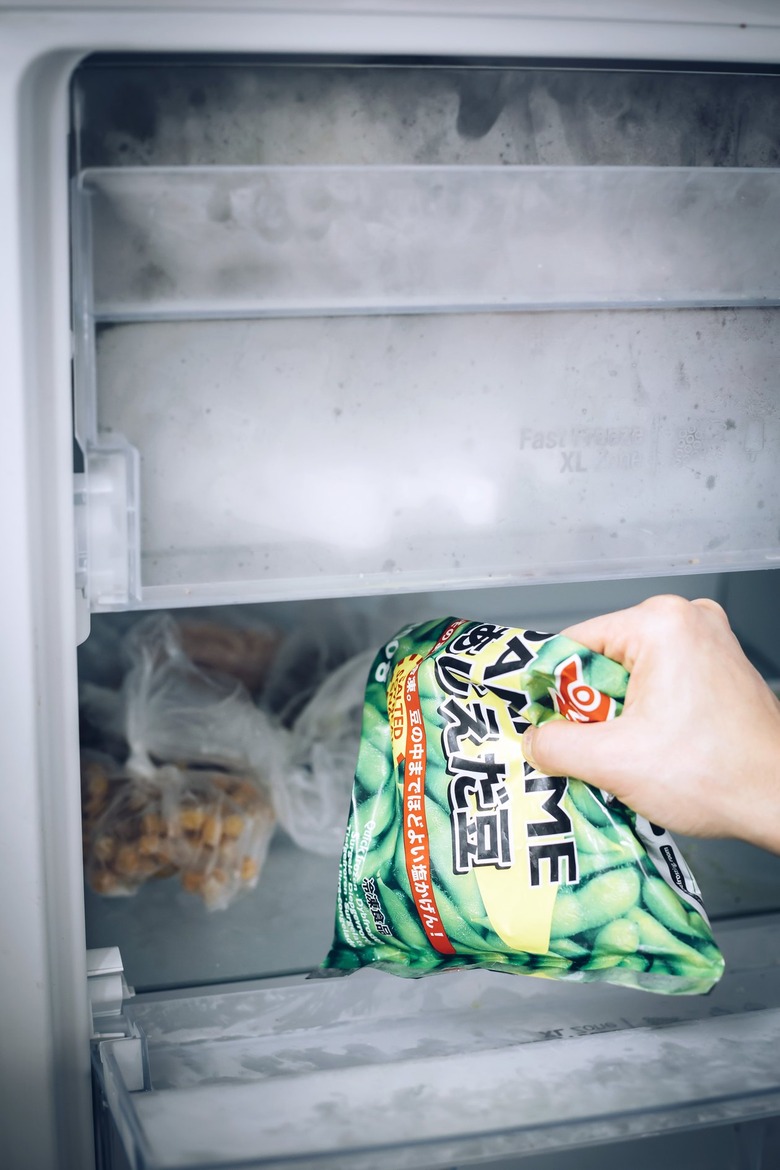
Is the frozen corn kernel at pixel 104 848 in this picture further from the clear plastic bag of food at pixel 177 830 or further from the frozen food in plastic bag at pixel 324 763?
the frozen food in plastic bag at pixel 324 763

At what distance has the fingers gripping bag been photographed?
87cm

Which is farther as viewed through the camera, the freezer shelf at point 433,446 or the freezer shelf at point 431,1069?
the freezer shelf at point 433,446

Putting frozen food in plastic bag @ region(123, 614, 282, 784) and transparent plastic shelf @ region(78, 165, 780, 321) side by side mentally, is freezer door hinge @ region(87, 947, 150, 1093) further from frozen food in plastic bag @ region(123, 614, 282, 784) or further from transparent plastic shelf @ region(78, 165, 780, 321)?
transparent plastic shelf @ region(78, 165, 780, 321)

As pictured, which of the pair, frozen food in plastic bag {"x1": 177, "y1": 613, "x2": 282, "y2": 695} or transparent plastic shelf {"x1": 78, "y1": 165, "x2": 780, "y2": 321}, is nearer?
transparent plastic shelf {"x1": 78, "y1": 165, "x2": 780, "y2": 321}

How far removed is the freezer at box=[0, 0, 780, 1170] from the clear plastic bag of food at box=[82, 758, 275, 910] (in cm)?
15

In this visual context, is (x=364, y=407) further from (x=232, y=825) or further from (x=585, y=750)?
(x=232, y=825)

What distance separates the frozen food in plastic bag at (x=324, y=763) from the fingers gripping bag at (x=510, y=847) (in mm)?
275

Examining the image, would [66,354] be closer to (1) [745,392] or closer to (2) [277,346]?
(2) [277,346]

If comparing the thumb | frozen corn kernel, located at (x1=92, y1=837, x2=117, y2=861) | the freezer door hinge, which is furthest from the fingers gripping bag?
frozen corn kernel, located at (x1=92, y1=837, x2=117, y2=861)

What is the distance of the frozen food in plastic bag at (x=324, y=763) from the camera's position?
1229mm

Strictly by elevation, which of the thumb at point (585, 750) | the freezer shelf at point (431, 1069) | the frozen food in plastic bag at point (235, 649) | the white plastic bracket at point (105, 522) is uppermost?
the white plastic bracket at point (105, 522)

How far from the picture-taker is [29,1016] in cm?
86

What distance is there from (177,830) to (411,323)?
0.61 metres

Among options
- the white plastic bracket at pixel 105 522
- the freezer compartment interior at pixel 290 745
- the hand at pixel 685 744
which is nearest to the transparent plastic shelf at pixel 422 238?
the white plastic bracket at pixel 105 522
